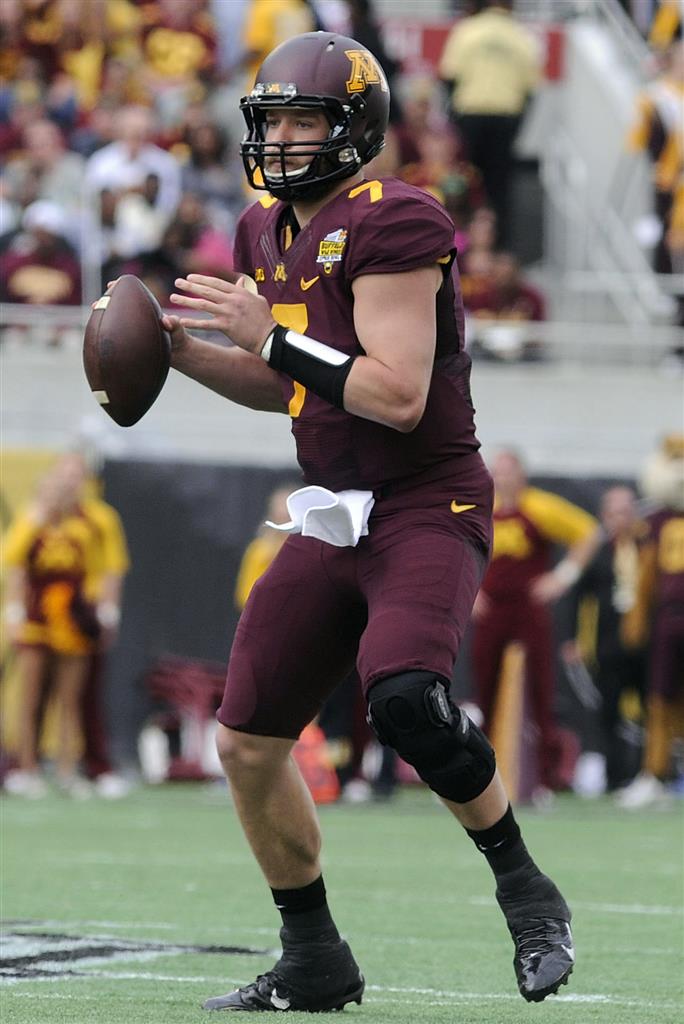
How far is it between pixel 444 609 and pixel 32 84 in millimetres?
10457

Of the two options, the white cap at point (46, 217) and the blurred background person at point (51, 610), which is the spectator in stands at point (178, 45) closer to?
the white cap at point (46, 217)

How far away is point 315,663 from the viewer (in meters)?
4.10

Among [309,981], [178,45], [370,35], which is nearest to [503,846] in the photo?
[309,981]

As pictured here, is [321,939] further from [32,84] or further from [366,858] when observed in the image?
[32,84]

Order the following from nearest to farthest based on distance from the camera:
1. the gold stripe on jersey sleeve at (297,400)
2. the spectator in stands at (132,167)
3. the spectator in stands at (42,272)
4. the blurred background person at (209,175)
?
the gold stripe on jersey sleeve at (297,400), the spectator in stands at (42,272), the spectator in stands at (132,167), the blurred background person at (209,175)

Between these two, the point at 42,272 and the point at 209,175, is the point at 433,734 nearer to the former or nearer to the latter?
the point at 42,272

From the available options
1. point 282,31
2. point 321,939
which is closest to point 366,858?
point 321,939

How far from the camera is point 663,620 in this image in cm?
1082

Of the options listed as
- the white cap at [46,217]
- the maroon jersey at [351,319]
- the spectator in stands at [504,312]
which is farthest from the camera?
the spectator in stands at [504,312]

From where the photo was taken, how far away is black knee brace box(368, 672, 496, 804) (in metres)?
3.79

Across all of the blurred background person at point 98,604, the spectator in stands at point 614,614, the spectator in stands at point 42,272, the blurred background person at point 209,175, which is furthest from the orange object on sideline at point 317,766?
the blurred background person at point 209,175

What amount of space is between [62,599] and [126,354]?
22.6 feet

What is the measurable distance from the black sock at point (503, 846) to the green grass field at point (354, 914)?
0.94 ft

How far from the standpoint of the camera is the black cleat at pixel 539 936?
3.84 meters
